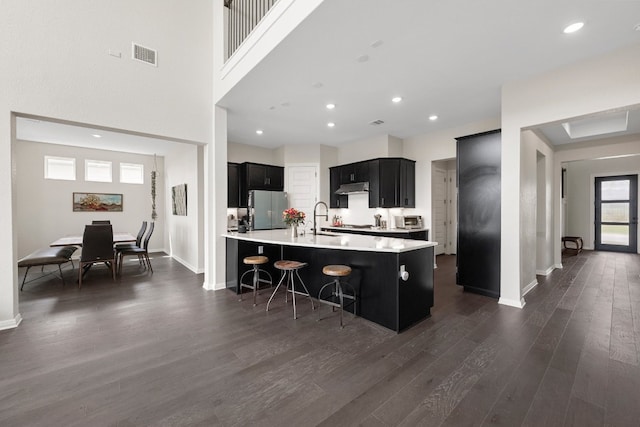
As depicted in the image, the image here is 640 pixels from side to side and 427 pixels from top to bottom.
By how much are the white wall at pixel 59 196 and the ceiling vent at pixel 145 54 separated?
16.1ft

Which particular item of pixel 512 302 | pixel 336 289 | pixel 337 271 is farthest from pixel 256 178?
pixel 512 302

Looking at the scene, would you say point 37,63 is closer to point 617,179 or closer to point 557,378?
point 557,378

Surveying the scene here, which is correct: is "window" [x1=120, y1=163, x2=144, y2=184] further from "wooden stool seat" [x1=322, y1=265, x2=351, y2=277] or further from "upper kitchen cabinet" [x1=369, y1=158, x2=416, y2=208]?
"wooden stool seat" [x1=322, y1=265, x2=351, y2=277]

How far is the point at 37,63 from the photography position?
2994mm

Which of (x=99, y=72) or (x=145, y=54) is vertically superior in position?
(x=145, y=54)

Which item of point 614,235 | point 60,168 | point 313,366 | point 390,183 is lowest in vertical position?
point 313,366

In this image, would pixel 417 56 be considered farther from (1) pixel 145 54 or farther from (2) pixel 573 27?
(1) pixel 145 54

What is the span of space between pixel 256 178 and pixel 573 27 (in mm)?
5641

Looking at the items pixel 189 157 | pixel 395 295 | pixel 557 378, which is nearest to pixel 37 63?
pixel 189 157

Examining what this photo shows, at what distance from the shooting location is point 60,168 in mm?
6867

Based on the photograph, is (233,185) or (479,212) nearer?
(479,212)

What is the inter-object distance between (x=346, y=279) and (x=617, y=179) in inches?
388

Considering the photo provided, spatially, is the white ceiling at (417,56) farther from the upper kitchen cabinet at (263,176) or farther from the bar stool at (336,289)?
the bar stool at (336,289)

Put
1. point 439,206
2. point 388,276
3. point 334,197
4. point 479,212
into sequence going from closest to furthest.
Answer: point 388,276
point 479,212
point 439,206
point 334,197
